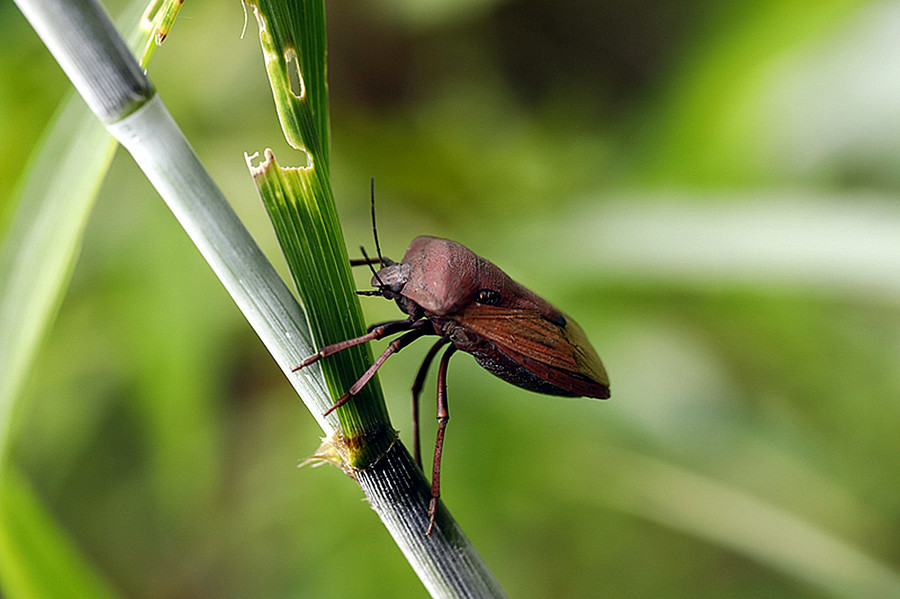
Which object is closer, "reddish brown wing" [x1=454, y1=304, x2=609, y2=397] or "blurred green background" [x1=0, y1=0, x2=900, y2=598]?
"reddish brown wing" [x1=454, y1=304, x2=609, y2=397]

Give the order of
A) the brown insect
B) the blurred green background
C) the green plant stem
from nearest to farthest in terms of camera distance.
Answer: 1. the green plant stem
2. the brown insect
3. the blurred green background

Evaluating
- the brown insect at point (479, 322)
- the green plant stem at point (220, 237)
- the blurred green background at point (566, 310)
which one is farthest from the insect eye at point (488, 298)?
the blurred green background at point (566, 310)

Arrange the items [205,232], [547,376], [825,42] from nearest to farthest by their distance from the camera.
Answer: [205,232], [547,376], [825,42]

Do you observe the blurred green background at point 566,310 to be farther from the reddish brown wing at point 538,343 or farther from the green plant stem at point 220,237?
the green plant stem at point 220,237

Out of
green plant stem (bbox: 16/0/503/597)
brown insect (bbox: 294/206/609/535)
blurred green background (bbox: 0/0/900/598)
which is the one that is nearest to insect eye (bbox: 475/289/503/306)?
brown insect (bbox: 294/206/609/535)

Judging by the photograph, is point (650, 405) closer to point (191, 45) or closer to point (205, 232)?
point (205, 232)

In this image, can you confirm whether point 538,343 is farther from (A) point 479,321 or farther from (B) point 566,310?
(B) point 566,310

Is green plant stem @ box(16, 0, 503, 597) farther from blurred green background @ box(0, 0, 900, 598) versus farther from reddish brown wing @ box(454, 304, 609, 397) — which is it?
blurred green background @ box(0, 0, 900, 598)

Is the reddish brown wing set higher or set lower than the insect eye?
lower

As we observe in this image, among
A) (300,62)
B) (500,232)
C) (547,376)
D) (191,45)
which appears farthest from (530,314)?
(191,45)
